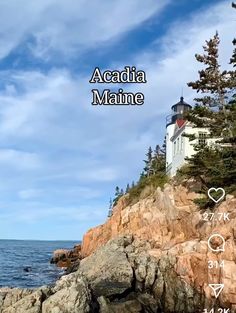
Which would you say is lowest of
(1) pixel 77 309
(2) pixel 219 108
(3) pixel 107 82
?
(1) pixel 77 309

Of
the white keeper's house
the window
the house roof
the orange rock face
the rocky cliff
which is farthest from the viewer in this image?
the house roof

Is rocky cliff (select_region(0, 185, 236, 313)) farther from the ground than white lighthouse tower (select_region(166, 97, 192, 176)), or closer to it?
closer to it

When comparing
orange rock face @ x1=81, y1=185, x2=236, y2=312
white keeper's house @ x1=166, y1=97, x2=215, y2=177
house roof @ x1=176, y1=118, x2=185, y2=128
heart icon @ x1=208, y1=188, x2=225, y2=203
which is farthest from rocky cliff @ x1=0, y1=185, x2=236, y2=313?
house roof @ x1=176, y1=118, x2=185, y2=128

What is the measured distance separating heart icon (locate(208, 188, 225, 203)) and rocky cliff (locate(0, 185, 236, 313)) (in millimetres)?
471

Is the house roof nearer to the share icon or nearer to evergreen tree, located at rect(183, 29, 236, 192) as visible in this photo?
evergreen tree, located at rect(183, 29, 236, 192)

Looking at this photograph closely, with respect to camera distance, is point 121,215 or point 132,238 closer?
point 132,238

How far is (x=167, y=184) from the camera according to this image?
3275cm

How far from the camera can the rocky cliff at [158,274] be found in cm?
1884

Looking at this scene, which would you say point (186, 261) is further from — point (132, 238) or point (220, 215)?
point (132, 238)

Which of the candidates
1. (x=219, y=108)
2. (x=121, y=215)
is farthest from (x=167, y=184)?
(x=219, y=108)

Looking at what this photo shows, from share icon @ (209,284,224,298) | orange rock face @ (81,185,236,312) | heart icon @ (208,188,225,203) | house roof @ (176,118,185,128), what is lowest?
share icon @ (209,284,224,298)

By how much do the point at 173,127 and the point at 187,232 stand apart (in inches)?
739

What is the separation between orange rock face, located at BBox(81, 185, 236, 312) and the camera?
2181 cm

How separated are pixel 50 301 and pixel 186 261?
791cm
